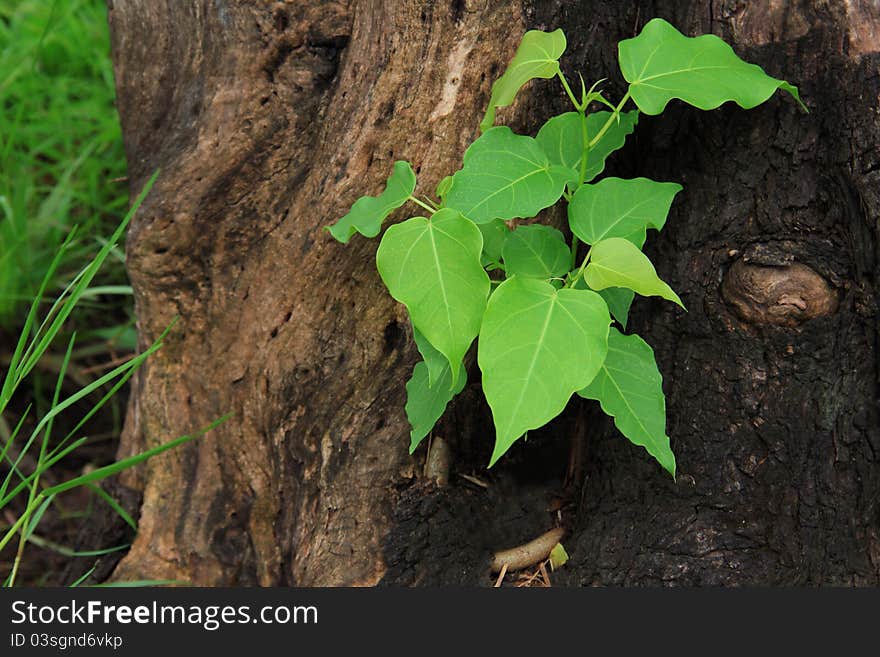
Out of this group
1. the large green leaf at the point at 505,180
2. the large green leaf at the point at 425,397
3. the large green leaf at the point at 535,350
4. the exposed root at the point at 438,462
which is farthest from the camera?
the exposed root at the point at 438,462

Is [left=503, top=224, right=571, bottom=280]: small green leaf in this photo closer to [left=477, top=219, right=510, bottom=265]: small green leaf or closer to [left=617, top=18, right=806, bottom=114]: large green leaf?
[left=477, top=219, right=510, bottom=265]: small green leaf

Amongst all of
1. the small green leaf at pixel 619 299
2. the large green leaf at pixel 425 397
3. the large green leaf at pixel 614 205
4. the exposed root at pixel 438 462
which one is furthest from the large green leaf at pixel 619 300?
the exposed root at pixel 438 462

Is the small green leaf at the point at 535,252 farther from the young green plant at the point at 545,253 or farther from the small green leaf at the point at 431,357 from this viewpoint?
the small green leaf at the point at 431,357

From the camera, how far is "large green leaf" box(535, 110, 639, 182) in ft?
4.17

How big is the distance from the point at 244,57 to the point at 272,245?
12.6 inches

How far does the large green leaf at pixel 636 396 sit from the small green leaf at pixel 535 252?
0.16 meters

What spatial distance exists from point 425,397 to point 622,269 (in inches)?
14.1

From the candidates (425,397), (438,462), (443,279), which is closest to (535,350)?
(443,279)

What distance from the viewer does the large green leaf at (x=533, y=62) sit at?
3.86ft

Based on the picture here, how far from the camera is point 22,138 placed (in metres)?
2.46

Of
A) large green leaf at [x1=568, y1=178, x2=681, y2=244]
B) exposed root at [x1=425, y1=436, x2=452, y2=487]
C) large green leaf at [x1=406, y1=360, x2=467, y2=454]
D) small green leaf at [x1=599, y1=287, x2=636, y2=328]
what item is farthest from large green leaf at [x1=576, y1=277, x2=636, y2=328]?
exposed root at [x1=425, y1=436, x2=452, y2=487]

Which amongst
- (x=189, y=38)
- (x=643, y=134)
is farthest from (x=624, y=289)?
(x=189, y=38)

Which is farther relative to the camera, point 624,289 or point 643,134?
point 643,134

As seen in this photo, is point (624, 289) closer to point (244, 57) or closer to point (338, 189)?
point (338, 189)
